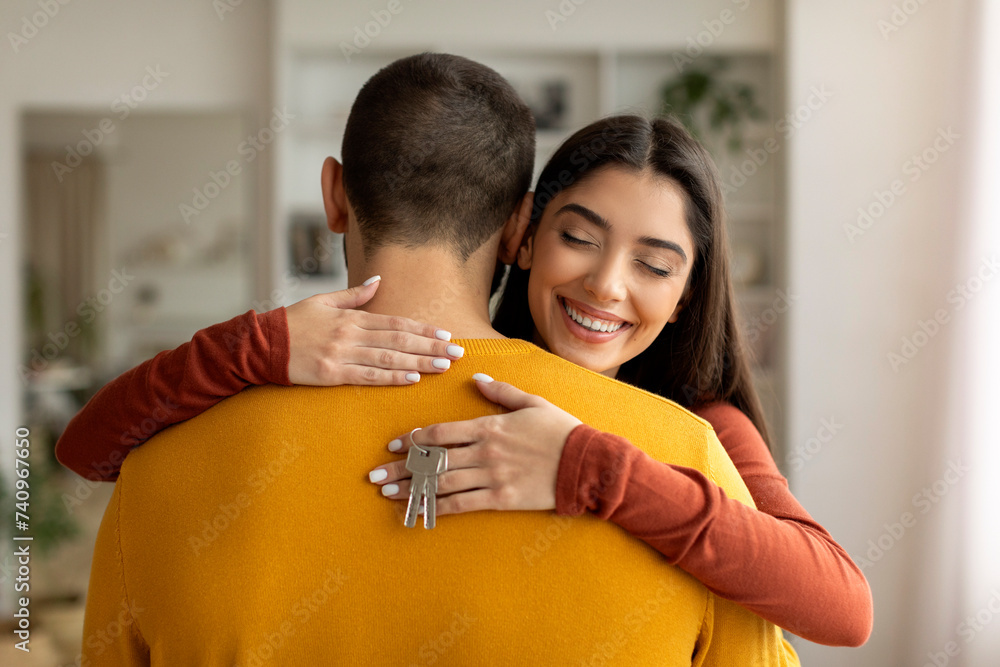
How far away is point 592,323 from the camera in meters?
1.20

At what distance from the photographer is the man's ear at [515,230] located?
108 centimetres

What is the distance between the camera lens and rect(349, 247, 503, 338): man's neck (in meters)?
0.91

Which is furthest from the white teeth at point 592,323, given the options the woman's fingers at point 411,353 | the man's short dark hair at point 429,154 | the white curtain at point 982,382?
the white curtain at point 982,382

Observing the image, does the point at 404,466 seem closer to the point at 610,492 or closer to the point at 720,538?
the point at 610,492

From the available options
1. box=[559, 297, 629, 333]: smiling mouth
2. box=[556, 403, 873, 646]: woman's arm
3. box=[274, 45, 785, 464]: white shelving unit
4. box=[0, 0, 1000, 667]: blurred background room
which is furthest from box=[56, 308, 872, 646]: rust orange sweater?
box=[274, 45, 785, 464]: white shelving unit

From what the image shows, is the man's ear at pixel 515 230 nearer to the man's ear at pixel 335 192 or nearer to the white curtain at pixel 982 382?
the man's ear at pixel 335 192

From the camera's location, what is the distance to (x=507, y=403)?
83 centimetres

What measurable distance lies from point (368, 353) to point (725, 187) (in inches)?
130

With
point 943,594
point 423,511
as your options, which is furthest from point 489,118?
point 943,594

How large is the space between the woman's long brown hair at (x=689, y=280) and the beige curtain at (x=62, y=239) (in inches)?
126

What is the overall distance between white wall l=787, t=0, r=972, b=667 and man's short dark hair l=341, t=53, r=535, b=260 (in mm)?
2875

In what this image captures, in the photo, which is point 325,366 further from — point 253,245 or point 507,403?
point 253,245

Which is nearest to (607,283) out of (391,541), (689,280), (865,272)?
(689,280)

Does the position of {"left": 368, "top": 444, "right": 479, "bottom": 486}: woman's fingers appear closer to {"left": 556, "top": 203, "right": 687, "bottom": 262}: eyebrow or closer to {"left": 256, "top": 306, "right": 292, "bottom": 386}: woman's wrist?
{"left": 256, "top": 306, "right": 292, "bottom": 386}: woman's wrist
